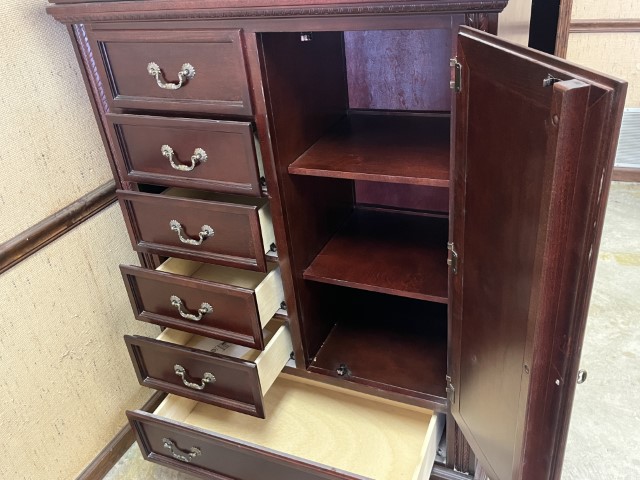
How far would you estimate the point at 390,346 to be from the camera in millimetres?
1166

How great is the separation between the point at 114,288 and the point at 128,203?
0.28 meters

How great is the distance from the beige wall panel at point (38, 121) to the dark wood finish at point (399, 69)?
544mm

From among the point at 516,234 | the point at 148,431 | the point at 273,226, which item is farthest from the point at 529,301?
the point at 148,431

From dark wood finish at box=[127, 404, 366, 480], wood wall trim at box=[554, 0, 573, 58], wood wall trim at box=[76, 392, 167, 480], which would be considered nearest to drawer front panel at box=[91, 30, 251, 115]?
dark wood finish at box=[127, 404, 366, 480]

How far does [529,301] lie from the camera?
626 mm

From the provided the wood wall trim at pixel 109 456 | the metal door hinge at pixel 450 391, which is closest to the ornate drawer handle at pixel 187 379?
the wood wall trim at pixel 109 456

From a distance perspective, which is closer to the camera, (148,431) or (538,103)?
(538,103)

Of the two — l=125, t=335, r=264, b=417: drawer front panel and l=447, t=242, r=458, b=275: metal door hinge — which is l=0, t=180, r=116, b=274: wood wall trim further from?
l=447, t=242, r=458, b=275: metal door hinge

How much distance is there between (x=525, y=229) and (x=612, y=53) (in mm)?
1935

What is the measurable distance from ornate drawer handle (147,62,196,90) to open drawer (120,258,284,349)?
1.13ft

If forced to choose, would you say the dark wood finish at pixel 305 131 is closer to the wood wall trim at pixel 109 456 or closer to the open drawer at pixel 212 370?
the open drawer at pixel 212 370

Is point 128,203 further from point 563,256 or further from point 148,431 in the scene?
point 563,256

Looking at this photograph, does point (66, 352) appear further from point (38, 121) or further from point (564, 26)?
point (564, 26)

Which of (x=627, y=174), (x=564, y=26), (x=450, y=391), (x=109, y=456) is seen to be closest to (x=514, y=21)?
(x=450, y=391)
